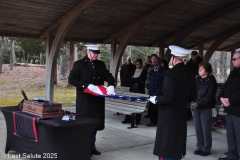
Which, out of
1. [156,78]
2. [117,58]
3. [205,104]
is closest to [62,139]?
[205,104]

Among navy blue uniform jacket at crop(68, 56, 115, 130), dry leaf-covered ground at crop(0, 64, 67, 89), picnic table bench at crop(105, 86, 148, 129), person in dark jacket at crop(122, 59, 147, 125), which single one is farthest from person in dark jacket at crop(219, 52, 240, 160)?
dry leaf-covered ground at crop(0, 64, 67, 89)

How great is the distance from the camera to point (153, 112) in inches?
289

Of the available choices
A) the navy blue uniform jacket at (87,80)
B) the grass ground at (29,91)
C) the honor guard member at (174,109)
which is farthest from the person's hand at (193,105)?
the grass ground at (29,91)

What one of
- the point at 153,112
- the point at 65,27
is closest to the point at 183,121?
the point at 153,112

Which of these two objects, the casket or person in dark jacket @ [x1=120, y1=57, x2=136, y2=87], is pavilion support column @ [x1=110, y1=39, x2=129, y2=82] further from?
the casket

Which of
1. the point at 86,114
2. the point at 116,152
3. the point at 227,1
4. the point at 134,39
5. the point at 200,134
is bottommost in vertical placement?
the point at 116,152

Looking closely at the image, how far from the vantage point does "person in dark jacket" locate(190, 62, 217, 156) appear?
469 centimetres

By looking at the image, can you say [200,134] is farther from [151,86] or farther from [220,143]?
[151,86]

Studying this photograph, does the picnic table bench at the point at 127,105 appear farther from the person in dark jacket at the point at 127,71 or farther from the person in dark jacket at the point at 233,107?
the person in dark jacket at the point at 233,107

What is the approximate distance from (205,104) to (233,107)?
47 cm

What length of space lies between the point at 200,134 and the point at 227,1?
5134mm

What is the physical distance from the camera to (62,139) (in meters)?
3.78

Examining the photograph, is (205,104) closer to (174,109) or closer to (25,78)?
(174,109)

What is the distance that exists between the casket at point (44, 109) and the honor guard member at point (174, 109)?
4.27ft
